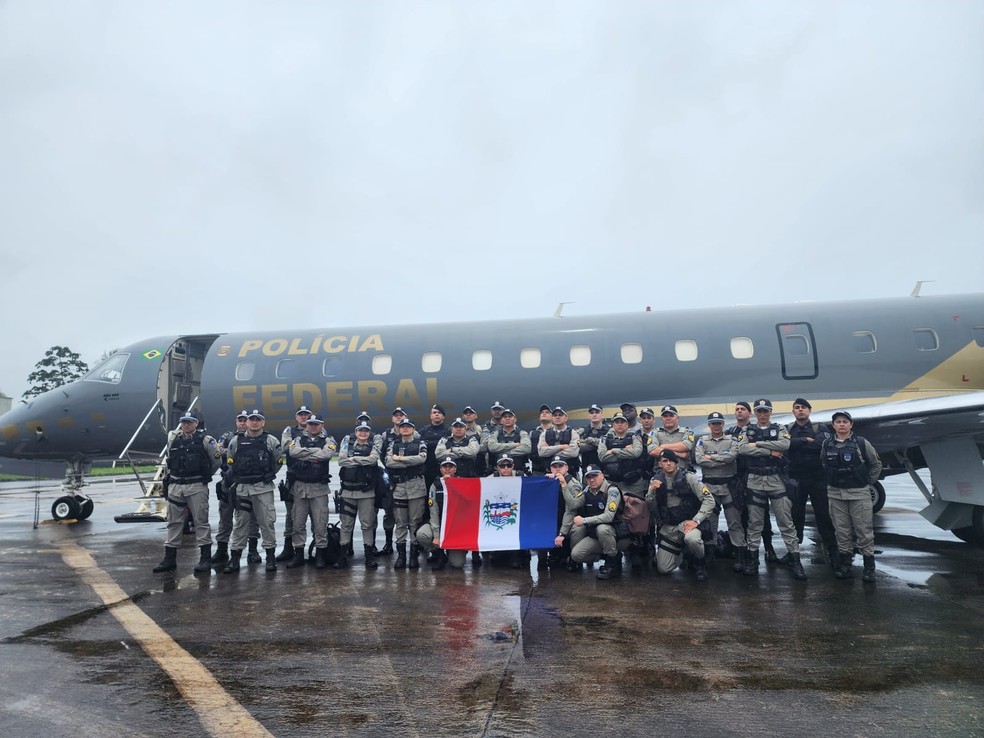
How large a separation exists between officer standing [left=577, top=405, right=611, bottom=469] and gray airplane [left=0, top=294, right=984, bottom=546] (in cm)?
253

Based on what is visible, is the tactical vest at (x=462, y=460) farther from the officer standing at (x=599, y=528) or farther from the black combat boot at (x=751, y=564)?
the black combat boot at (x=751, y=564)

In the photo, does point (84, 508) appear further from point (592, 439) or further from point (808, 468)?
point (808, 468)

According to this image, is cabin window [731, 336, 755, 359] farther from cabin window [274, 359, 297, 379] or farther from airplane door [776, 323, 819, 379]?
cabin window [274, 359, 297, 379]

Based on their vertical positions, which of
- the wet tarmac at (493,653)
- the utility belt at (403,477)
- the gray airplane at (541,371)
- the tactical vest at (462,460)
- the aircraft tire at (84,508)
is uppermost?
the gray airplane at (541,371)

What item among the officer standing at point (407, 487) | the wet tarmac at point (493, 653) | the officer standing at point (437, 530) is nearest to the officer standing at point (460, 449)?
the officer standing at point (437, 530)

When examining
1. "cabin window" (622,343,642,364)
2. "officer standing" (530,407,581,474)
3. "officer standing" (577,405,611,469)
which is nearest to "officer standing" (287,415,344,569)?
"officer standing" (530,407,581,474)

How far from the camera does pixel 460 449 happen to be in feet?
27.2

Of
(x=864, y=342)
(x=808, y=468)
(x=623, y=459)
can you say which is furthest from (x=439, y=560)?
(x=864, y=342)

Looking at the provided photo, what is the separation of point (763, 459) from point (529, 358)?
16.0 ft

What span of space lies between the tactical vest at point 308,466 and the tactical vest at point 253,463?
238mm

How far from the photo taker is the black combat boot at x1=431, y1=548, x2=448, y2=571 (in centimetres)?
793

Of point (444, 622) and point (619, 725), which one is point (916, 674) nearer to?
point (619, 725)

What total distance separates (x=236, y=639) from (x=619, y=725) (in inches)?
127

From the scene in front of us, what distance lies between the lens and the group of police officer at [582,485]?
7273 mm
